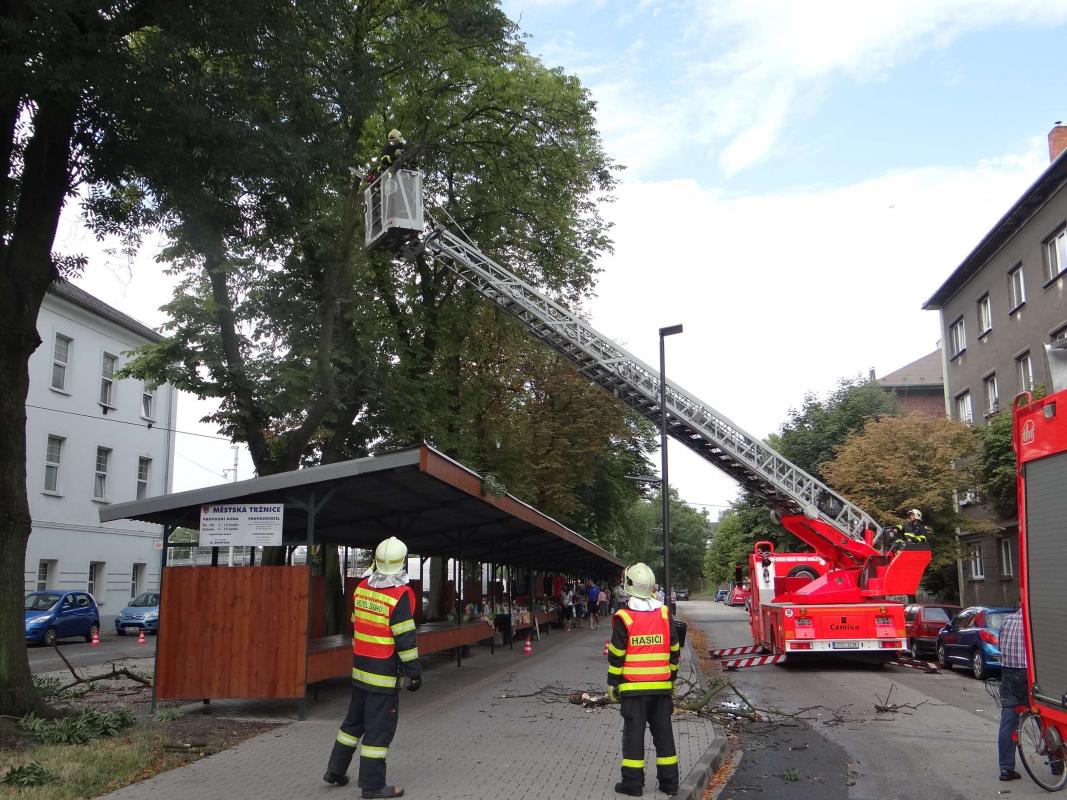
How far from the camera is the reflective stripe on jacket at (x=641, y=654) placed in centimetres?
689

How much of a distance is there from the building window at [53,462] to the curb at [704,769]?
26819 mm

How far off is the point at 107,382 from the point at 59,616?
11.6 m

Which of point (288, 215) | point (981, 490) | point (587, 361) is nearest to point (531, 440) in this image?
point (587, 361)

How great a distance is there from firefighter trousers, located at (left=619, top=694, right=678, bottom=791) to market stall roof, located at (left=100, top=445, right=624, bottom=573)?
14.3 feet

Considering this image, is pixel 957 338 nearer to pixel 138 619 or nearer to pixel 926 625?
pixel 926 625

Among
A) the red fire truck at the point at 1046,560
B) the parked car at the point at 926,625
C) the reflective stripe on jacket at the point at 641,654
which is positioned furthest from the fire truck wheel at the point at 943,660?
the reflective stripe on jacket at the point at 641,654

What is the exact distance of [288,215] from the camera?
1294 centimetres

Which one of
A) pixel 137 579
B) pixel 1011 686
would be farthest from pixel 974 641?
pixel 137 579

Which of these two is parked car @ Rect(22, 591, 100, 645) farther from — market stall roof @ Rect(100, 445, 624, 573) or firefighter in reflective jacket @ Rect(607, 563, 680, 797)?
firefighter in reflective jacket @ Rect(607, 563, 680, 797)

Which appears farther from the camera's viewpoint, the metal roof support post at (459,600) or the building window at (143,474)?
the building window at (143,474)

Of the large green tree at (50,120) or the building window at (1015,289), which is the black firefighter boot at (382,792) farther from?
the building window at (1015,289)

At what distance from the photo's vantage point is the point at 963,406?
3459 cm

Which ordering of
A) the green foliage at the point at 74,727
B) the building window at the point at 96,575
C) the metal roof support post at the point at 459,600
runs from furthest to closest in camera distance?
1. the building window at the point at 96,575
2. the metal roof support post at the point at 459,600
3. the green foliage at the point at 74,727

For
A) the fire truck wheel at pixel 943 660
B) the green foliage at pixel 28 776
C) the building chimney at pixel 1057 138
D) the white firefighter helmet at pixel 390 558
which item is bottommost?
the fire truck wheel at pixel 943 660
